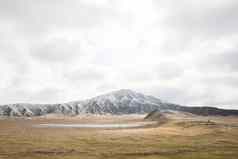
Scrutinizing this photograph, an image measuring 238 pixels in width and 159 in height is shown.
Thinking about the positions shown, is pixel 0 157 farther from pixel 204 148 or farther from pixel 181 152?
pixel 204 148

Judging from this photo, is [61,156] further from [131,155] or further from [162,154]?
[162,154]

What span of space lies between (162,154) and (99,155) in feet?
32.1

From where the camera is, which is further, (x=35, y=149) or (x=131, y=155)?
(x=35, y=149)

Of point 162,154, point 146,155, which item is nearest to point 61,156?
point 146,155

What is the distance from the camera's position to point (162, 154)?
140 feet

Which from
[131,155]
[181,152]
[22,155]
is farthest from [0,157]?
[181,152]

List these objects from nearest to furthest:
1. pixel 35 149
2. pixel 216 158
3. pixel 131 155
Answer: pixel 216 158
pixel 131 155
pixel 35 149

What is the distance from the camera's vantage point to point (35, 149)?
4638cm

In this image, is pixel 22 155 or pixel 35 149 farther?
pixel 35 149

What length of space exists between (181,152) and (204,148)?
5.99 m

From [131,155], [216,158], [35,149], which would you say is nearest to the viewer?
[216,158]

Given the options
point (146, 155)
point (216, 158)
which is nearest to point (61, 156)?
point (146, 155)

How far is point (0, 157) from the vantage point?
128 ft

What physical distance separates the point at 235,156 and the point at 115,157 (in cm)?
1756
